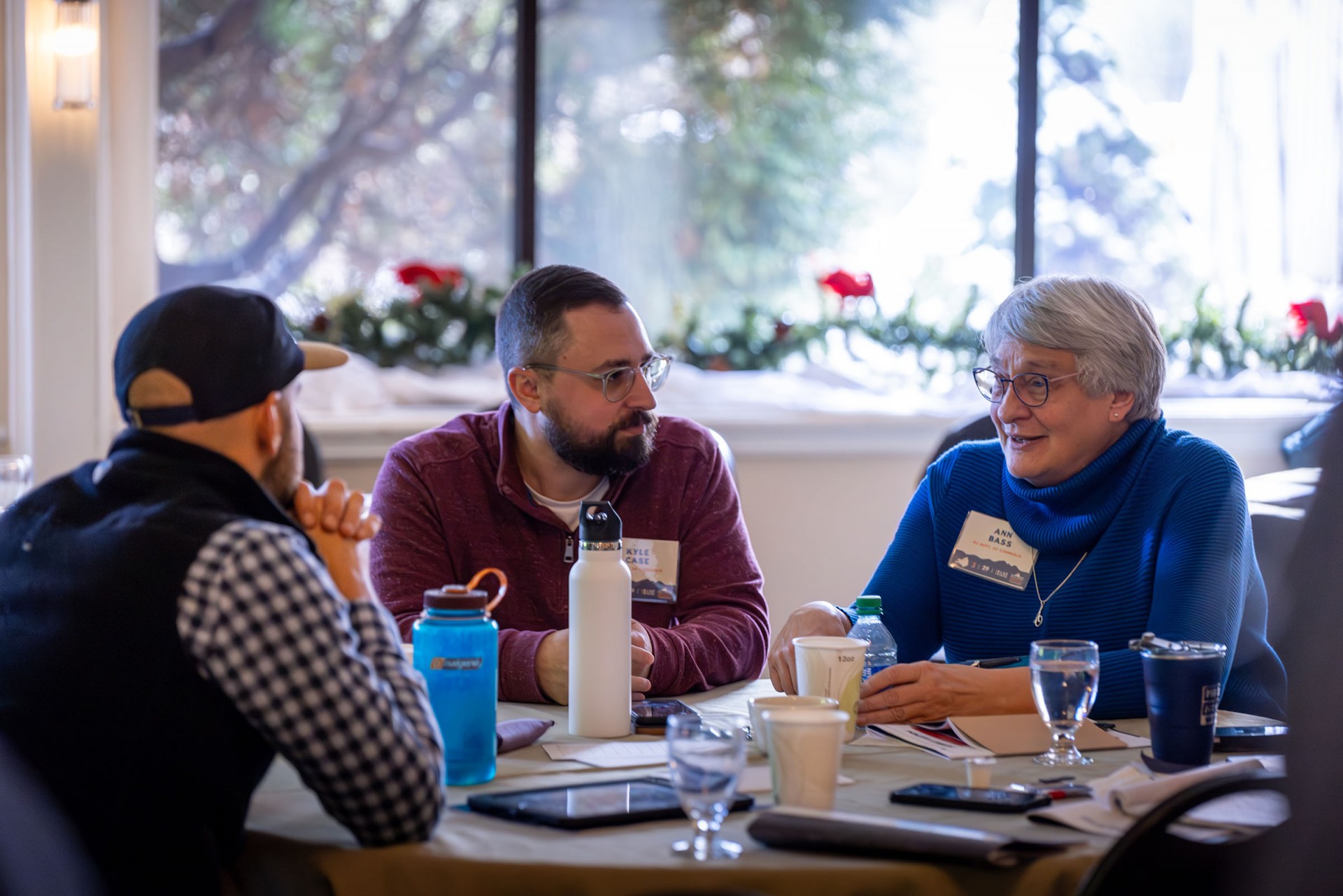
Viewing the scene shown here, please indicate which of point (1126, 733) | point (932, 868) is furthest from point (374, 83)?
point (932, 868)

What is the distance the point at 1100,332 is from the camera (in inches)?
84.0

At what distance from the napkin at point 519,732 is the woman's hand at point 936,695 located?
422mm

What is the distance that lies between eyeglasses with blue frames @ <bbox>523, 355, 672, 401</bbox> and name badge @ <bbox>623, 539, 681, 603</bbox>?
0.90 ft

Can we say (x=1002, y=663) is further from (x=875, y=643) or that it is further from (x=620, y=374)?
(x=620, y=374)

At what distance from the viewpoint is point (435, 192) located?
4.32 m

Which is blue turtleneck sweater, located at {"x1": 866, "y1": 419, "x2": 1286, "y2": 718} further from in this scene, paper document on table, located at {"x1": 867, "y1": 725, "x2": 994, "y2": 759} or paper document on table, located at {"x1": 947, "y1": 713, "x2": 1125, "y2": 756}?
paper document on table, located at {"x1": 867, "y1": 725, "x2": 994, "y2": 759}

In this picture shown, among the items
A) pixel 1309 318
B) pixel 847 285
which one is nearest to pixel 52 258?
pixel 847 285

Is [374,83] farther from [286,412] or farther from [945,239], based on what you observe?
[286,412]

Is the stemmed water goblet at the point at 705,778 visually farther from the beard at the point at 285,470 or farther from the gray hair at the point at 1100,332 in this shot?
the gray hair at the point at 1100,332

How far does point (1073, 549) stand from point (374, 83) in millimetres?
2977

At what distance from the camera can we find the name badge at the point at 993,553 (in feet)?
7.03

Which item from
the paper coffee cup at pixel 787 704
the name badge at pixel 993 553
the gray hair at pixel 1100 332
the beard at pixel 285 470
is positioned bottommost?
the paper coffee cup at pixel 787 704

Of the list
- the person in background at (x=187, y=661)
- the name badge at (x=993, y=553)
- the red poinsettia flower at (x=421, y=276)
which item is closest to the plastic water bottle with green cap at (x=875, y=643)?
the name badge at (x=993, y=553)

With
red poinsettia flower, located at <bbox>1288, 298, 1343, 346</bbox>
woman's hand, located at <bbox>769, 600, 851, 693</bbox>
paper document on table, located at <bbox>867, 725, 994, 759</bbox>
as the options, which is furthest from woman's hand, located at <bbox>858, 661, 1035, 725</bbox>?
red poinsettia flower, located at <bbox>1288, 298, 1343, 346</bbox>
